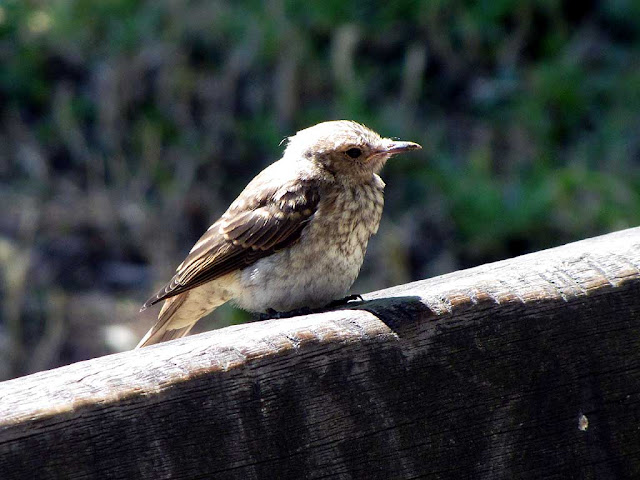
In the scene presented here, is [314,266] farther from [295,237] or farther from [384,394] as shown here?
[384,394]

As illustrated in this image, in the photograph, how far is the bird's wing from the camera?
3.74 m

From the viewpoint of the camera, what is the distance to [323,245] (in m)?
3.70

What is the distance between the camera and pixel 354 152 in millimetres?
3963

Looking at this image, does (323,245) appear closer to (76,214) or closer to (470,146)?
(76,214)

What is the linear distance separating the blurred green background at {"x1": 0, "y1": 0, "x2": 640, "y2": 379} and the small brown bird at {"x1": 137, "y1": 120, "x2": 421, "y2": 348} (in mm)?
1271

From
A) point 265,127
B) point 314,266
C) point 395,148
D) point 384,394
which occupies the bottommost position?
point 384,394

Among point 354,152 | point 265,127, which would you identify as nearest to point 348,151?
point 354,152

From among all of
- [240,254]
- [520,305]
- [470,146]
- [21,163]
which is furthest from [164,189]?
[520,305]

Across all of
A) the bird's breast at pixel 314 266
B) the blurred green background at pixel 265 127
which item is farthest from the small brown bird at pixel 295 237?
the blurred green background at pixel 265 127

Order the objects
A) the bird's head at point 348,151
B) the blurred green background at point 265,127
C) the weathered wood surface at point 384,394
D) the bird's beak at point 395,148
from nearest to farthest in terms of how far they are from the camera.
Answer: the weathered wood surface at point 384,394
the bird's beak at point 395,148
the bird's head at point 348,151
the blurred green background at point 265,127

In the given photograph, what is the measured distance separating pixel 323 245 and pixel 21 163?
3.28 m

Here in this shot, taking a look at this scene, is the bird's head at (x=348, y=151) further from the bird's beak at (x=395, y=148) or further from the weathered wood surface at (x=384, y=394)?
the weathered wood surface at (x=384, y=394)

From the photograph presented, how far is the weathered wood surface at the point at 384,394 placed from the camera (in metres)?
1.82

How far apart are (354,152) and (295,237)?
0.45 metres
